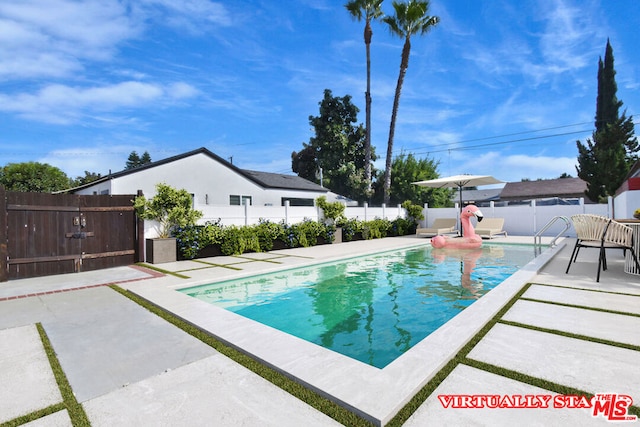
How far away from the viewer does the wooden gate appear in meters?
7.01

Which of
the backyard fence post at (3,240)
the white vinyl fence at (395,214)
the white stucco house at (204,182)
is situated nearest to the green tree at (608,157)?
the white vinyl fence at (395,214)

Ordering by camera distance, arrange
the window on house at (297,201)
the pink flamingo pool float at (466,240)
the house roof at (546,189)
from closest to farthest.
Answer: the pink flamingo pool float at (466,240)
the window on house at (297,201)
the house roof at (546,189)

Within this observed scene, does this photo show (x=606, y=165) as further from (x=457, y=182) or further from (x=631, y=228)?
(x=631, y=228)

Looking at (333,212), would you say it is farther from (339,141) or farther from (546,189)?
(546,189)

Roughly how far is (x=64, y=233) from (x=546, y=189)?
42.7 meters

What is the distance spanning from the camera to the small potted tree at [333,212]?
46.0 feet

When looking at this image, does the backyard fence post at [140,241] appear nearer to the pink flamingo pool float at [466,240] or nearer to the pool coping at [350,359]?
the pool coping at [350,359]

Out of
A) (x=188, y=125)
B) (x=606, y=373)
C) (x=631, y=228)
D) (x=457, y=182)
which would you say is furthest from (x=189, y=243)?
(x=188, y=125)

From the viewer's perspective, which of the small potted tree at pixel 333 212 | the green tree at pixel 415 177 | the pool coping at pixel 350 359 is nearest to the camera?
the pool coping at pixel 350 359

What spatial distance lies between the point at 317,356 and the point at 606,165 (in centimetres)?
3310

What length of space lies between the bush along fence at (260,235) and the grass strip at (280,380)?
5706 mm

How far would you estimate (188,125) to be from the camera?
94.6 ft

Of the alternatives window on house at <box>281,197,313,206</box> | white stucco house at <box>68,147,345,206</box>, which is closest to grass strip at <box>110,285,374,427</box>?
white stucco house at <box>68,147,345,206</box>

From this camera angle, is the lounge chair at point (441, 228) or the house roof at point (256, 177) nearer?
the house roof at point (256, 177)
